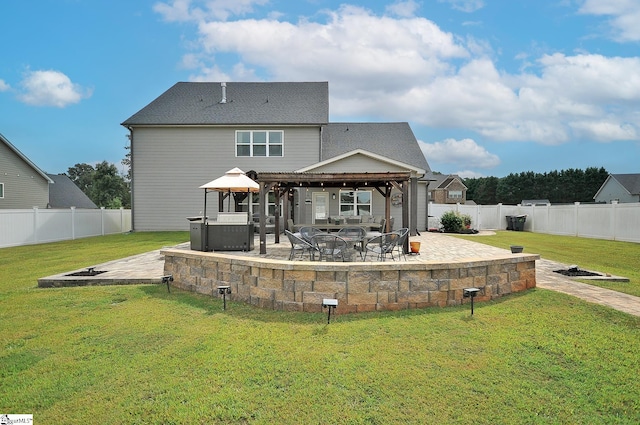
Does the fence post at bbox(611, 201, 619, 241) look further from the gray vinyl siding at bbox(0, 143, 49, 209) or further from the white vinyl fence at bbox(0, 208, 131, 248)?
the gray vinyl siding at bbox(0, 143, 49, 209)

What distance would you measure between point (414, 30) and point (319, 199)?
939 cm

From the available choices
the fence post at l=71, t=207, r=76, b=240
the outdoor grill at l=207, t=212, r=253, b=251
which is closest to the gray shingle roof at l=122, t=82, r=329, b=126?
the fence post at l=71, t=207, r=76, b=240

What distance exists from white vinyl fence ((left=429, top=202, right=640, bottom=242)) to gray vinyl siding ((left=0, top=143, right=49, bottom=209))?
24241mm

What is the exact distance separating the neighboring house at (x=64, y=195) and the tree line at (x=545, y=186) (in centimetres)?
6791

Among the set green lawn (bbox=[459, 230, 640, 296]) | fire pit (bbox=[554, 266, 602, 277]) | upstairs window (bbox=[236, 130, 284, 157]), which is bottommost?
green lawn (bbox=[459, 230, 640, 296])

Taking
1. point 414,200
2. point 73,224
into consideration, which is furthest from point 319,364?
point 73,224

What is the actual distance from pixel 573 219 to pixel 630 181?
30.4 metres

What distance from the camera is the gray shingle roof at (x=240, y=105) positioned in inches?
821

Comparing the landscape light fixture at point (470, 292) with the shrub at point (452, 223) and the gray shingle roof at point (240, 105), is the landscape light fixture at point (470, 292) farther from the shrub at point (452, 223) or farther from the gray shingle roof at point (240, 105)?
the gray shingle roof at point (240, 105)

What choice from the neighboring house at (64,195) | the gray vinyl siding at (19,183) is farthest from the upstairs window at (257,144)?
the neighboring house at (64,195)

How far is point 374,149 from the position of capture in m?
22.7

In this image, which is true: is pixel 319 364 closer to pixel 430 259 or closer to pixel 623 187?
pixel 430 259

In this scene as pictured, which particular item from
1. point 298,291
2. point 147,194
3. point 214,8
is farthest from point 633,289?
point 147,194

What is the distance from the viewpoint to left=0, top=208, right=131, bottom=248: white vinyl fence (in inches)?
605
